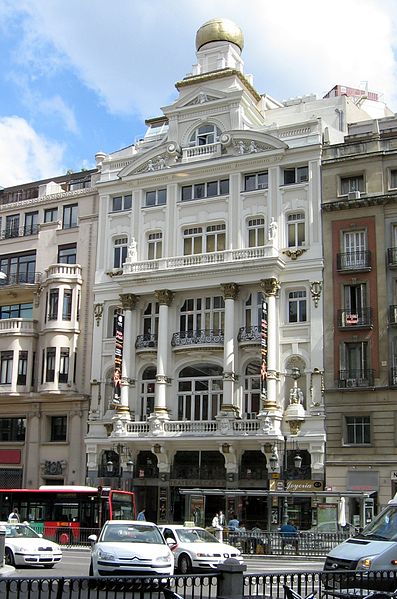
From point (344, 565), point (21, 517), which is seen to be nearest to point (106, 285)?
point (21, 517)

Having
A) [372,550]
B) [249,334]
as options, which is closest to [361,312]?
[249,334]

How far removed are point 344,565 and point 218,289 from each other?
31.1 metres

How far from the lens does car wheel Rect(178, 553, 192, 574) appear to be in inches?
945

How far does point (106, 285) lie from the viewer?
51.5 m

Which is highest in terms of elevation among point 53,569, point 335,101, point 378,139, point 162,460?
point 335,101

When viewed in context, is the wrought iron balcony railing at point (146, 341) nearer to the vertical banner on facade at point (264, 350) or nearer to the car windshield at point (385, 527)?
the vertical banner on facade at point (264, 350)

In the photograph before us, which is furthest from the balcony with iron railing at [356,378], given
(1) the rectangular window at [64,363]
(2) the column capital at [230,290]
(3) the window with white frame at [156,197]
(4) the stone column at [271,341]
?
(1) the rectangular window at [64,363]

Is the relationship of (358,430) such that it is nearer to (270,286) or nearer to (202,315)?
(270,286)

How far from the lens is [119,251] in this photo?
52.2 m

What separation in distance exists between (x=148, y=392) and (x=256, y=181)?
1393 centimetres

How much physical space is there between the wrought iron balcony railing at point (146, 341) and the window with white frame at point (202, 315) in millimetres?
1736

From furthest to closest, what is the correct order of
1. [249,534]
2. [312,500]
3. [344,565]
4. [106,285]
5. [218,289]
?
[106,285], [218,289], [312,500], [249,534], [344,565]

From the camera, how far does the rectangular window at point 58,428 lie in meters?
51.8

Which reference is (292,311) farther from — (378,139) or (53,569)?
(53,569)
